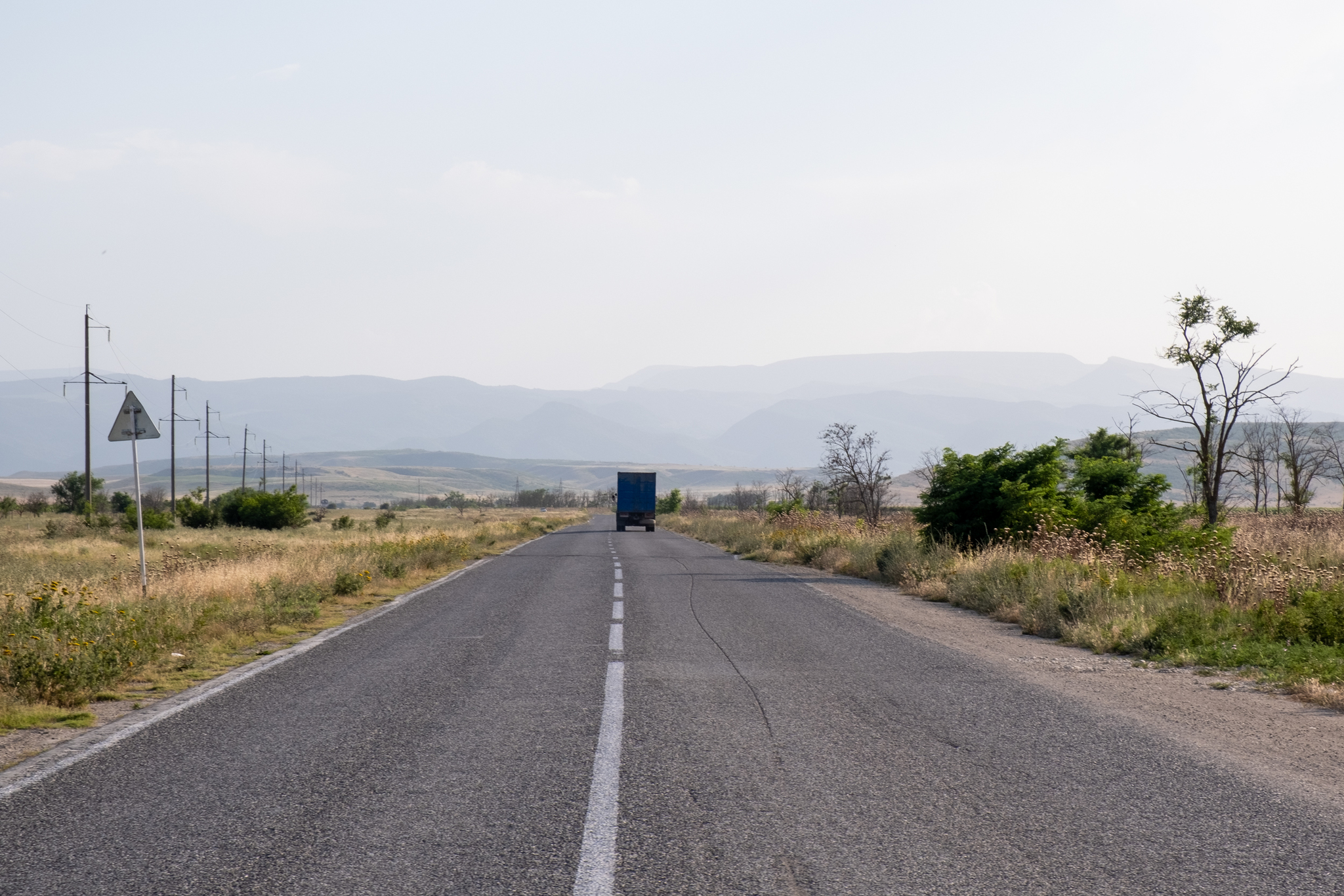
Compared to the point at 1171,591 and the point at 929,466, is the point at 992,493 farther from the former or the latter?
the point at 929,466

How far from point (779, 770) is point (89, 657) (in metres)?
6.10

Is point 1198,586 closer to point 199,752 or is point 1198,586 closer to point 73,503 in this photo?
point 199,752

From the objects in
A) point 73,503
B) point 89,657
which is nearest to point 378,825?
point 89,657

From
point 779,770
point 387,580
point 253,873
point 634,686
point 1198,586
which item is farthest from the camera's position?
point 387,580

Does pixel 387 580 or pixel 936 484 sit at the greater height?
pixel 936 484

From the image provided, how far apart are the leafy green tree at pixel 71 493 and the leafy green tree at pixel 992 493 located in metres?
61.7

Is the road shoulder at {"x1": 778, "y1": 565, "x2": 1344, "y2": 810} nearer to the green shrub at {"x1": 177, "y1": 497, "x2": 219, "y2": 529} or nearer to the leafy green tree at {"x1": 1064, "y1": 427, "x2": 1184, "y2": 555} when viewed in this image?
the leafy green tree at {"x1": 1064, "y1": 427, "x2": 1184, "y2": 555}

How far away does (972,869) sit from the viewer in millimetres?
3688

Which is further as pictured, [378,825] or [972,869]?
[378,825]

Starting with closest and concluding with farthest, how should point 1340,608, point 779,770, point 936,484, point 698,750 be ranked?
point 779,770, point 698,750, point 1340,608, point 936,484

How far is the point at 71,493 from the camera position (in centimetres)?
6775

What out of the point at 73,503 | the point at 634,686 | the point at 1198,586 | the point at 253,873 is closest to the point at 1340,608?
the point at 1198,586

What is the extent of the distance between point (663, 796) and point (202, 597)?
1045cm

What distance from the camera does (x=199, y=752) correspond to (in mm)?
5551
